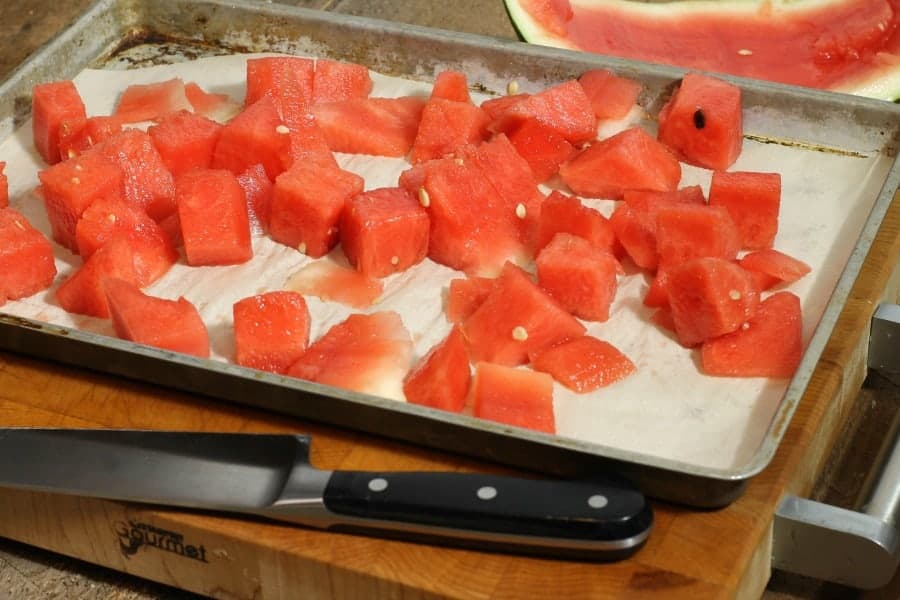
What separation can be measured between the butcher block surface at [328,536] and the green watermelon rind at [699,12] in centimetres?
69

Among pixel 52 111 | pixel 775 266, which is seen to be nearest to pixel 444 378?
pixel 775 266

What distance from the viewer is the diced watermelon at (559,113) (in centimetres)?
242

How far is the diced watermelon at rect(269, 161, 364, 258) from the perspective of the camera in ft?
7.38

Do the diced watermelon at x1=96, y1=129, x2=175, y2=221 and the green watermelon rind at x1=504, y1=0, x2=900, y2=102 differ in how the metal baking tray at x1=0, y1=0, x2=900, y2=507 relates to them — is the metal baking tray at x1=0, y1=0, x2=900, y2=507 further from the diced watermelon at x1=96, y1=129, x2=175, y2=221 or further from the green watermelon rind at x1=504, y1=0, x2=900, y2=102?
the diced watermelon at x1=96, y1=129, x2=175, y2=221

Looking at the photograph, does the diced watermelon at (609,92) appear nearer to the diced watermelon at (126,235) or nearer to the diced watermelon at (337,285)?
the diced watermelon at (337,285)

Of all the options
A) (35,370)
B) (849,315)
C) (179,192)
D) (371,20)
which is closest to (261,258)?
(179,192)

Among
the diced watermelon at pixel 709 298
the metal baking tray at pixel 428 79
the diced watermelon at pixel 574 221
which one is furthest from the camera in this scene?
the diced watermelon at pixel 574 221

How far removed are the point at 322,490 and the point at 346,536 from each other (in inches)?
3.0

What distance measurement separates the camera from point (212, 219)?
2217mm

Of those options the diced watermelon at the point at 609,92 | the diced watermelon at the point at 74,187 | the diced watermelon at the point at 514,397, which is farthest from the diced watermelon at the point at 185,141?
the diced watermelon at the point at 514,397

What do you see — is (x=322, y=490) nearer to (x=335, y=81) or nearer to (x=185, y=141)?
(x=185, y=141)

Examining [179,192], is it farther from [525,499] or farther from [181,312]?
[525,499]

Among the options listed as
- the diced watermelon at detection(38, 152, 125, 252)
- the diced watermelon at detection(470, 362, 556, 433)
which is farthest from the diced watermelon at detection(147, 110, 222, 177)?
the diced watermelon at detection(470, 362, 556, 433)

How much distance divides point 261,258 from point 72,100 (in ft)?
1.83
